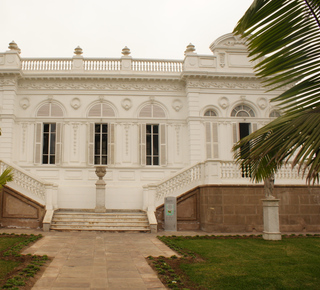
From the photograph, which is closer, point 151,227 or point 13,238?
point 13,238

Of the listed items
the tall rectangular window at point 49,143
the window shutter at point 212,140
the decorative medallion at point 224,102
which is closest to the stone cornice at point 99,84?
the tall rectangular window at point 49,143

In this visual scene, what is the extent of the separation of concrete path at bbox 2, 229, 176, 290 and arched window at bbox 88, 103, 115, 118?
7.97m

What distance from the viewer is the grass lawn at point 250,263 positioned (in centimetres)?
611

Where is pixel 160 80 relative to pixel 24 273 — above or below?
above

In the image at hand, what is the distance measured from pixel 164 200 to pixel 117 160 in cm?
513

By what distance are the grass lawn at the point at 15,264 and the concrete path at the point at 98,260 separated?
0.24 meters

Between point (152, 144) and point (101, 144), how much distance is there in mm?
2596

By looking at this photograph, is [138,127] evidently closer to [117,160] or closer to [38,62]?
[117,160]

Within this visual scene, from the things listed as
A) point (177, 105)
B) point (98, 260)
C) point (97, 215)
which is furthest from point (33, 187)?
point (177, 105)

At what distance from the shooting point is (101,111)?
19.0 meters

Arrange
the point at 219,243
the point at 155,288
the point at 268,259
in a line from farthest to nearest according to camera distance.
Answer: the point at 219,243 < the point at 268,259 < the point at 155,288

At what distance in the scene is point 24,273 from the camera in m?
6.39

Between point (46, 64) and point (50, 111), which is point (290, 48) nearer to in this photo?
point (50, 111)

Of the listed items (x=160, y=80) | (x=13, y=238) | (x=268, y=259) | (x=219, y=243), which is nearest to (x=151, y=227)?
(x=219, y=243)
